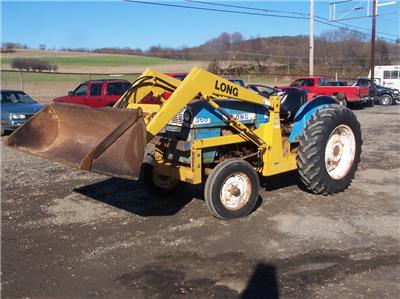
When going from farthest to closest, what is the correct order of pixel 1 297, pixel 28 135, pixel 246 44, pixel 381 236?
pixel 246 44 < pixel 28 135 < pixel 381 236 < pixel 1 297

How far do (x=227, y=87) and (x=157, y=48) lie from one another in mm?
74186

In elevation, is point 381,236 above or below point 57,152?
below

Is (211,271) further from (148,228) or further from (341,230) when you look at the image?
(341,230)

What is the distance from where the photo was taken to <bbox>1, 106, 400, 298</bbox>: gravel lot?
411cm

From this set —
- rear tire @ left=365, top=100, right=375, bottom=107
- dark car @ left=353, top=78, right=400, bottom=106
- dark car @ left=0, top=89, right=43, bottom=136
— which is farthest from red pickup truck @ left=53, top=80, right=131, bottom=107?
dark car @ left=353, top=78, right=400, bottom=106

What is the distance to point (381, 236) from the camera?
5.28 m

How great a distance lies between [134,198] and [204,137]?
67.4 inches

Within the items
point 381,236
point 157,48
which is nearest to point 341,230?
point 381,236

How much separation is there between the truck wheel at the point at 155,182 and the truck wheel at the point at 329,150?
1.90 metres

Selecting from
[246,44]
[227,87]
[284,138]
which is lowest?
[284,138]

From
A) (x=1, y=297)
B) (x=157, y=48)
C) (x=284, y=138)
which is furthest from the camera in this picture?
(x=157, y=48)

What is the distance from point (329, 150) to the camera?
6.92 m

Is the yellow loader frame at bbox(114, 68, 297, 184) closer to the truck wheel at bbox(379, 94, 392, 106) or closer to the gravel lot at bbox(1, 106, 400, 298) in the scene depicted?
the gravel lot at bbox(1, 106, 400, 298)

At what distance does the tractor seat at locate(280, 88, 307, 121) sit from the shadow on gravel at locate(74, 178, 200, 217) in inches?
72.8
